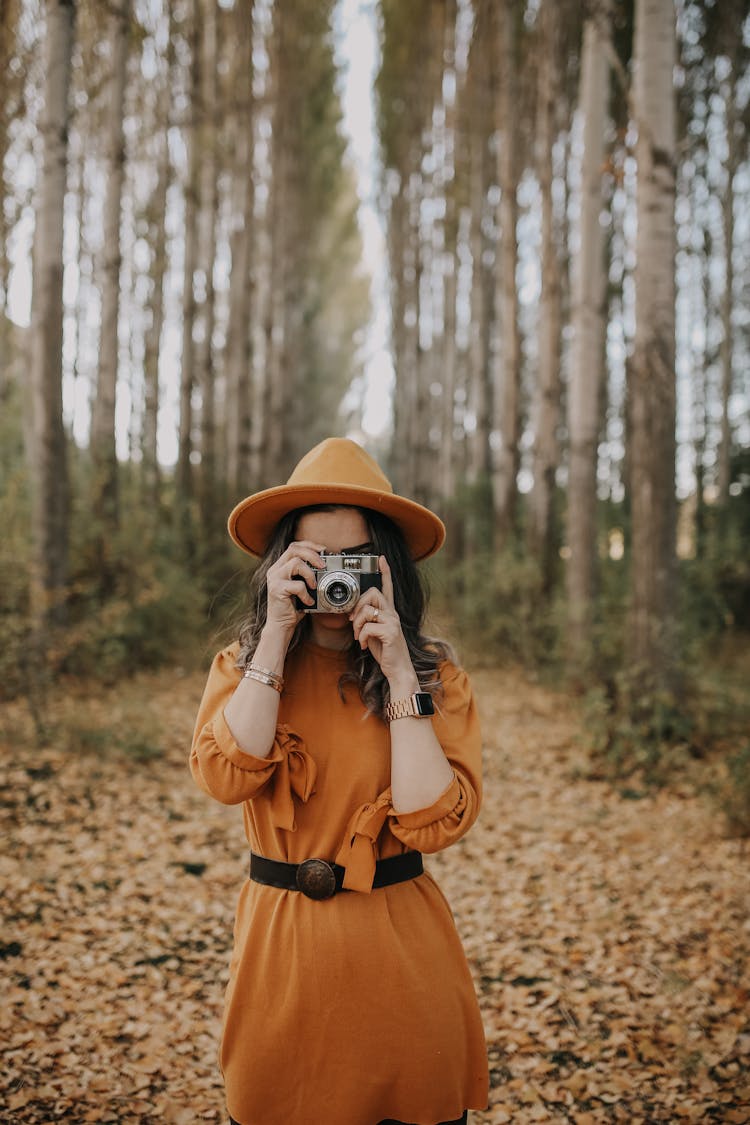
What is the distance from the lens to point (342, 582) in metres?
1.69

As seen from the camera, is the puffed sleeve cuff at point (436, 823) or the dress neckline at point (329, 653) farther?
the dress neckline at point (329, 653)

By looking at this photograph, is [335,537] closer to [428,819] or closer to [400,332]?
[428,819]

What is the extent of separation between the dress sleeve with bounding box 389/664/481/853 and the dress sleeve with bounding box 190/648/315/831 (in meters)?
0.22

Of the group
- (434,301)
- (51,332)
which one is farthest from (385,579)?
(434,301)

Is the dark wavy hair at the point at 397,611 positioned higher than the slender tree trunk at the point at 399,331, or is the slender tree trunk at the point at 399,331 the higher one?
the slender tree trunk at the point at 399,331

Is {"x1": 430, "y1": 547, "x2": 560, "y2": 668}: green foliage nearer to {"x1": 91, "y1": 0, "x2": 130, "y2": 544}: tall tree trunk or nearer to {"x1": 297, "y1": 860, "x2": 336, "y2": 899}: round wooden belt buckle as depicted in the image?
{"x1": 91, "y1": 0, "x2": 130, "y2": 544}: tall tree trunk

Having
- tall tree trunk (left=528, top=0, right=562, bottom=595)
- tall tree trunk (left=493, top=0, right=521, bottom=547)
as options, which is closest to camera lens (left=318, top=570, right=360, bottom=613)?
tall tree trunk (left=528, top=0, right=562, bottom=595)

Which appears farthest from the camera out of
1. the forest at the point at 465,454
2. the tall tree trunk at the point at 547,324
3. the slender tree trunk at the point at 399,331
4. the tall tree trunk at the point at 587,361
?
the slender tree trunk at the point at 399,331

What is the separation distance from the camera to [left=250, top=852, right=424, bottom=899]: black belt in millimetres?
1651

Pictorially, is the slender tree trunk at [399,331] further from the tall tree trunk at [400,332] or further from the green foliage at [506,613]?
the green foliage at [506,613]

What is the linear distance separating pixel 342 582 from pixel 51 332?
615cm

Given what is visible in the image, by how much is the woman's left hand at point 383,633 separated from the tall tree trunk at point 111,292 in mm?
7261

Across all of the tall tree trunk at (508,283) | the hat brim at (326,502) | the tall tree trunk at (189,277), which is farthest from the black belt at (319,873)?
the tall tree trunk at (189,277)

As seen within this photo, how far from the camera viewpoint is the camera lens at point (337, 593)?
1.69m
